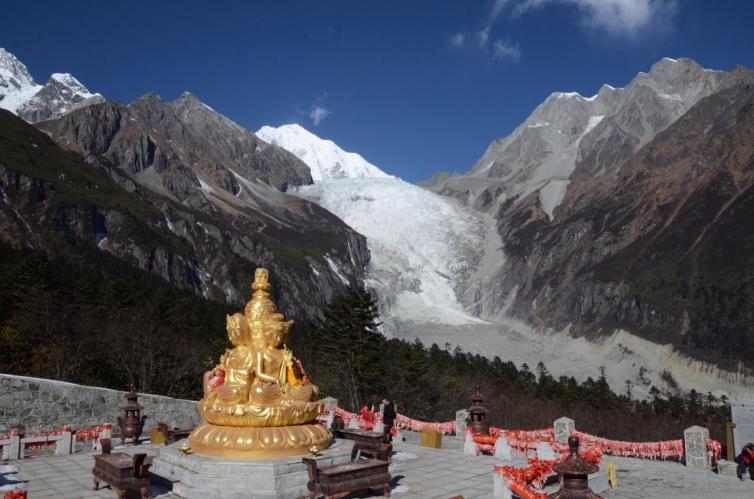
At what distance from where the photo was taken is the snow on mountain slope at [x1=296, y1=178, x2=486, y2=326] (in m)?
113

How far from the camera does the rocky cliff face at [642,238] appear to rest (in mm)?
78125

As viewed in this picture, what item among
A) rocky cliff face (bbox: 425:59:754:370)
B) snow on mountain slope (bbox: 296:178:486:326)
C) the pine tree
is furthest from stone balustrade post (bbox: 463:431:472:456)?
snow on mountain slope (bbox: 296:178:486:326)

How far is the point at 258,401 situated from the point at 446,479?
14.3 feet

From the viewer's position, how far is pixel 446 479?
1243 cm

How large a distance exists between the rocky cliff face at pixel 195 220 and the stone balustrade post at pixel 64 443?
2191 inches

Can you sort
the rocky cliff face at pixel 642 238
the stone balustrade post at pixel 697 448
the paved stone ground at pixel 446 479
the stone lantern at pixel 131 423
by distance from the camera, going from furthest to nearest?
the rocky cliff face at pixel 642 238 → the stone lantern at pixel 131 423 → the stone balustrade post at pixel 697 448 → the paved stone ground at pixel 446 479

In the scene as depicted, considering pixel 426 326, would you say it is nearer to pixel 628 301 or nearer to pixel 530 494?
pixel 628 301

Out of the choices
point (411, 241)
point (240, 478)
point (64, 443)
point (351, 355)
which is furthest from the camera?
point (411, 241)

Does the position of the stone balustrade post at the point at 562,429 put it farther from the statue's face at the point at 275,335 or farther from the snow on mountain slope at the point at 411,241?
the snow on mountain slope at the point at 411,241

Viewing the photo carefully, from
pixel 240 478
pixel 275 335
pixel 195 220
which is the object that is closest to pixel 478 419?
pixel 275 335

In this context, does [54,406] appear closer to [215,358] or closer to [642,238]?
[215,358]

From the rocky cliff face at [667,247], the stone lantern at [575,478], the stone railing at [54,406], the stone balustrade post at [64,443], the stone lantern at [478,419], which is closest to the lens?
the stone lantern at [575,478]

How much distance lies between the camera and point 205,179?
145 m

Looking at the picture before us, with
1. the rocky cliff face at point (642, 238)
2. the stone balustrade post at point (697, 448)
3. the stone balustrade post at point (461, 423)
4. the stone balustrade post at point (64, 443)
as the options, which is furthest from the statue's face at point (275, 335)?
the rocky cliff face at point (642, 238)
